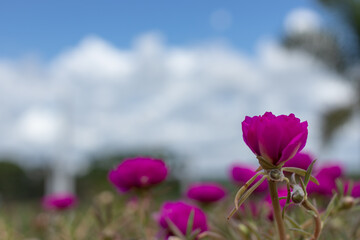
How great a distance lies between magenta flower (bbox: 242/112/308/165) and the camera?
1.30 feet

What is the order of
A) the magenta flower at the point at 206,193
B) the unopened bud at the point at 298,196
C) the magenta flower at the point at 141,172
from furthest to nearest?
the magenta flower at the point at 206,193
the magenta flower at the point at 141,172
the unopened bud at the point at 298,196

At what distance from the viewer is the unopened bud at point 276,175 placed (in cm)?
39

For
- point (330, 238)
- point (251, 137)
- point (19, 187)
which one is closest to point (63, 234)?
point (330, 238)

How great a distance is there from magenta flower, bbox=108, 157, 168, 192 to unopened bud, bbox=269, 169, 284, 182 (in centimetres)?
40

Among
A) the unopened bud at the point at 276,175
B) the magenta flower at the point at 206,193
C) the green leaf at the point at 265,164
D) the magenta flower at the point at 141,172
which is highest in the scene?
the magenta flower at the point at 141,172

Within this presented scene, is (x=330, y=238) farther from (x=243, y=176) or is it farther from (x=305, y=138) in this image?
(x=305, y=138)

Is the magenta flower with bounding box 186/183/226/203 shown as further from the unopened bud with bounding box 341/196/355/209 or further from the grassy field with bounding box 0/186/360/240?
the unopened bud with bounding box 341/196/355/209

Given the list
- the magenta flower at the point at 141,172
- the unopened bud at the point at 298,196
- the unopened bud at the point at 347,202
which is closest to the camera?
the unopened bud at the point at 298,196

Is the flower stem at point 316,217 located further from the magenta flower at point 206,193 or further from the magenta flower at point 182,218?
the magenta flower at point 206,193

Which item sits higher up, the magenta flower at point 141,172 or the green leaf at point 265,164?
the magenta flower at point 141,172

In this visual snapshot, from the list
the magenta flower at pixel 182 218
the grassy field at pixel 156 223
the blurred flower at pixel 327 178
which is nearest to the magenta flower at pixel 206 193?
the grassy field at pixel 156 223

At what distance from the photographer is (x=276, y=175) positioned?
39 cm

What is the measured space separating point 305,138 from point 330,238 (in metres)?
0.36

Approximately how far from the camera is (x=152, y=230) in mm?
1025
